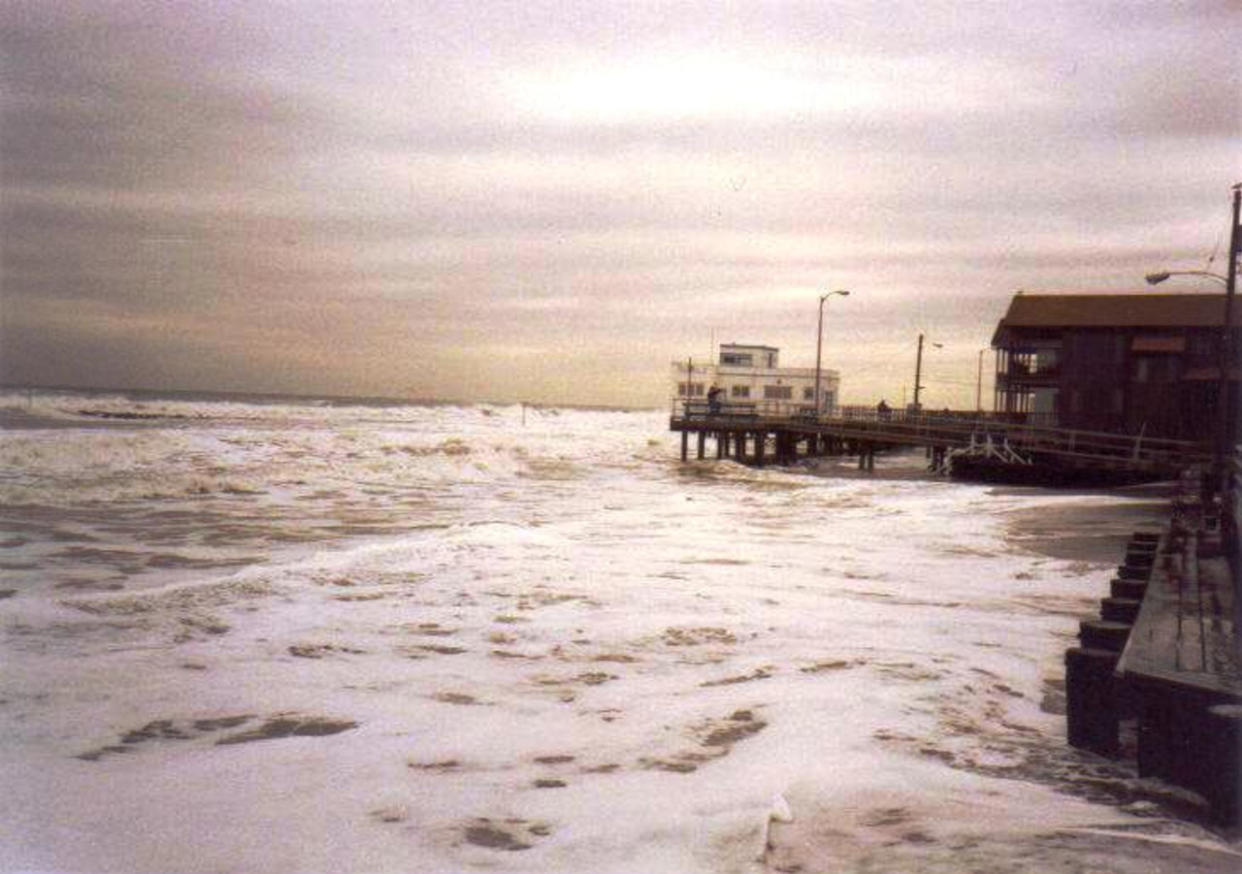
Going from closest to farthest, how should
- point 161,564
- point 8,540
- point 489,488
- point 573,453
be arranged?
point 161,564, point 8,540, point 489,488, point 573,453

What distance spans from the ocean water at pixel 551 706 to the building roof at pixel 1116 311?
33.4m

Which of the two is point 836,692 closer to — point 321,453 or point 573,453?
point 321,453

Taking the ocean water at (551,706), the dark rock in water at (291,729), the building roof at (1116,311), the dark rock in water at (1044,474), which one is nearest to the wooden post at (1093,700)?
the ocean water at (551,706)

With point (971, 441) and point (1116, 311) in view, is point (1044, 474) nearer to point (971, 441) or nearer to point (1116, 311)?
point (971, 441)

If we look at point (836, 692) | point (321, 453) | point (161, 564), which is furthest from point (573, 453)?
point (836, 692)

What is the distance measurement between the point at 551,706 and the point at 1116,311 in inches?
1850

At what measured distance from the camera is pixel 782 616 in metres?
10.3

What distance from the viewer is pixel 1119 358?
46.0 meters

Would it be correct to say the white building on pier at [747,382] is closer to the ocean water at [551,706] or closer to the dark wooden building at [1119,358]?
the dark wooden building at [1119,358]

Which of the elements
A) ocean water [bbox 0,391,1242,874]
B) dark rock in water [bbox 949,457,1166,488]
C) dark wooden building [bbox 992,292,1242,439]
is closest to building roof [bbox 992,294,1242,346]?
dark wooden building [bbox 992,292,1242,439]

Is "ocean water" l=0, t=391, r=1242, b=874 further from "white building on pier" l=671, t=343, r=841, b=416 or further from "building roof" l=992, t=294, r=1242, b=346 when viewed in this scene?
"white building on pier" l=671, t=343, r=841, b=416

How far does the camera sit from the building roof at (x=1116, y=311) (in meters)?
45.6

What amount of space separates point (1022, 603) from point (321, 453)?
32587mm

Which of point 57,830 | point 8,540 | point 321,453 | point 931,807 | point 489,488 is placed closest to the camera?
point 57,830
